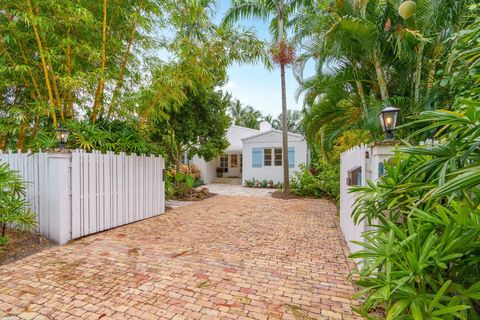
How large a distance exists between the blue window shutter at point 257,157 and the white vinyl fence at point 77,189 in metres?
8.87

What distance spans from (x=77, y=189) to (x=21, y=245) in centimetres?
122

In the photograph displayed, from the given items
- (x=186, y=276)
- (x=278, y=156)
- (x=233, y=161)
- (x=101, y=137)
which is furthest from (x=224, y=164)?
(x=186, y=276)

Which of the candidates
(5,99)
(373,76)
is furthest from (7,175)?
(373,76)

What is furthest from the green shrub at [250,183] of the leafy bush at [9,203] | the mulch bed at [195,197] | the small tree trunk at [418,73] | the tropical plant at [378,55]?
the leafy bush at [9,203]

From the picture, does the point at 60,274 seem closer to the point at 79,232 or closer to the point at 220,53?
the point at 79,232

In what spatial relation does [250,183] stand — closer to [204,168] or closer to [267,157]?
[267,157]

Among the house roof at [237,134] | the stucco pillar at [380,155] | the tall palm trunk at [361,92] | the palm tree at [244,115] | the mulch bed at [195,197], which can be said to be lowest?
the mulch bed at [195,197]

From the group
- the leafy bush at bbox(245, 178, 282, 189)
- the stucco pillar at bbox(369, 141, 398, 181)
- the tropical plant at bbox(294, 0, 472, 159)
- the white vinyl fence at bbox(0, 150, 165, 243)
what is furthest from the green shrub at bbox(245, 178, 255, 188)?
the stucco pillar at bbox(369, 141, 398, 181)

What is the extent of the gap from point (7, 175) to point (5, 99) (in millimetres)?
3581

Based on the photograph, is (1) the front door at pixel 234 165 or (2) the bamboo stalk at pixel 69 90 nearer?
(2) the bamboo stalk at pixel 69 90

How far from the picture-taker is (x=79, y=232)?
4.56 m

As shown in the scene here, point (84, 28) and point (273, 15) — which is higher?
point (273, 15)

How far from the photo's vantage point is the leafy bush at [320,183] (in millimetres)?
9352

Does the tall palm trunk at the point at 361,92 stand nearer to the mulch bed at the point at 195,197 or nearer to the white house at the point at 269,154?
the mulch bed at the point at 195,197
